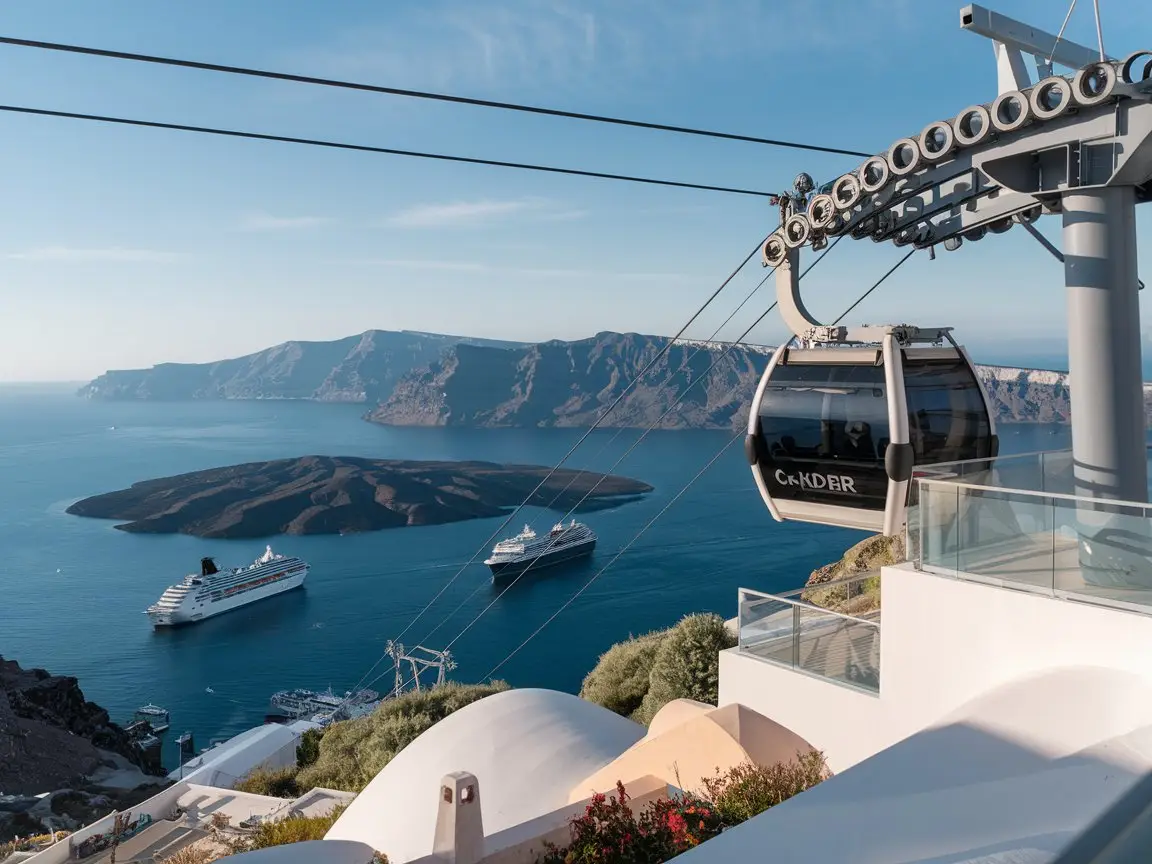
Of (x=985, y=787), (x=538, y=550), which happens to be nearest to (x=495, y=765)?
(x=985, y=787)

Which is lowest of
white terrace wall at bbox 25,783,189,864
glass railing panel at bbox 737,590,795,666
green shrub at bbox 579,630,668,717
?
white terrace wall at bbox 25,783,189,864

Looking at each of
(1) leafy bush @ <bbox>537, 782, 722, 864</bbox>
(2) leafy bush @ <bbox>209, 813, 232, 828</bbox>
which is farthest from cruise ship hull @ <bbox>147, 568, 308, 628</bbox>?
(1) leafy bush @ <bbox>537, 782, 722, 864</bbox>

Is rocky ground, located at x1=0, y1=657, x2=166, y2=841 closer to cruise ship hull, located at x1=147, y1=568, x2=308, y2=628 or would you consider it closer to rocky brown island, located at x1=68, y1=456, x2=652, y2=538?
cruise ship hull, located at x1=147, y1=568, x2=308, y2=628

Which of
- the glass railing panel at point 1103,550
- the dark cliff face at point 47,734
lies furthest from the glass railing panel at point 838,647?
the dark cliff face at point 47,734

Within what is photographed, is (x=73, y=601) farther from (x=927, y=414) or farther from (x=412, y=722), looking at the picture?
(x=927, y=414)

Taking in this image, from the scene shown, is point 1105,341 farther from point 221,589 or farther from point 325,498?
point 325,498

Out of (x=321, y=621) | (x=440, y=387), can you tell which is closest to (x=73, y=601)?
(x=321, y=621)
